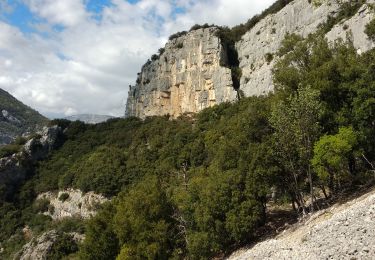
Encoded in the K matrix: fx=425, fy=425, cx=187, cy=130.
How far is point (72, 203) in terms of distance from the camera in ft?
328

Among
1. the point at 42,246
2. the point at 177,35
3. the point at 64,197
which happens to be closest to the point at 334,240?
the point at 42,246

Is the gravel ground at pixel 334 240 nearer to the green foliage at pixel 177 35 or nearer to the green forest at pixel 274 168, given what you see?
the green forest at pixel 274 168

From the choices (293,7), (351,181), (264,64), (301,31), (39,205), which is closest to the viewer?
(351,181)

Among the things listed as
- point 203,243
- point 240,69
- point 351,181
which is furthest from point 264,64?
point 203,243

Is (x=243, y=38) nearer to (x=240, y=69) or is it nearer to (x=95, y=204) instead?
(x=240, y=69)

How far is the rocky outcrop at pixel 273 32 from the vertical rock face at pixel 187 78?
551 cm

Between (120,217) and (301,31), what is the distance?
5683 centimetres

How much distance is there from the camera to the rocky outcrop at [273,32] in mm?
72250

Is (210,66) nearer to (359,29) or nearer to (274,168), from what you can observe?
(359,29)

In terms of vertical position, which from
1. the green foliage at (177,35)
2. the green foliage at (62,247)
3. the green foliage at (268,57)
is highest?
the green foliage at (177,35)

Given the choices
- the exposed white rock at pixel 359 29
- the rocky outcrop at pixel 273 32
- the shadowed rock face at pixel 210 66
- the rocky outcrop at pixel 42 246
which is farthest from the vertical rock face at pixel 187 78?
the rocky outcrop at pixel 42 246

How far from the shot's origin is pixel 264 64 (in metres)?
98.6

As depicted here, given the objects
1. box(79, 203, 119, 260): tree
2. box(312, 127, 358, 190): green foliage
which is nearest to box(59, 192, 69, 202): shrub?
box(79, 203, 119, 260): tree

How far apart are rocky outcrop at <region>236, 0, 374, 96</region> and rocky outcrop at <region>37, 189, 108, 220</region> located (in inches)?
1703
